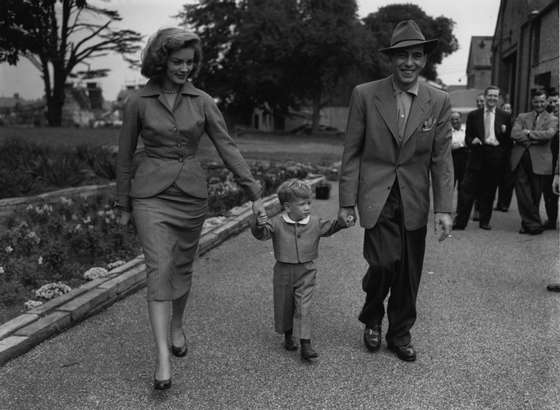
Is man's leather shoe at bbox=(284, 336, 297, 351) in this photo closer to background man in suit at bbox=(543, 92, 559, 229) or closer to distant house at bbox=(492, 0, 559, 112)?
background man in suit at bbox=(543, 92, 559, 229)

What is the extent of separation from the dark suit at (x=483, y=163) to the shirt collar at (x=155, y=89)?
6244 millimetres

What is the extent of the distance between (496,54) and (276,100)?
1712cm

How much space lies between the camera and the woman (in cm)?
369

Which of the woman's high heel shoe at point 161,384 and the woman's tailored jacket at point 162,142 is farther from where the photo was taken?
the woman's tailored jacket at point 162,142

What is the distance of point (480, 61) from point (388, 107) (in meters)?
82.6

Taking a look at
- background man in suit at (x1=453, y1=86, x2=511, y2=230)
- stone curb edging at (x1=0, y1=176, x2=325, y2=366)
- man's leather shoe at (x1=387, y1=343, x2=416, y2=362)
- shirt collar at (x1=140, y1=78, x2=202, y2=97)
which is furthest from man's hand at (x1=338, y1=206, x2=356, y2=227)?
background man in suit at (x1=453, y1=86, x2=511, y2=230)

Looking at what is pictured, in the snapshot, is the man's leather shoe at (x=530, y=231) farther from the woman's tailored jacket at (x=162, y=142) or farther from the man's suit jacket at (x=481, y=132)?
the woman's tailored jacket at (x=162, y=142)

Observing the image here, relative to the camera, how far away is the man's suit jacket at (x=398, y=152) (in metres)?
4.00

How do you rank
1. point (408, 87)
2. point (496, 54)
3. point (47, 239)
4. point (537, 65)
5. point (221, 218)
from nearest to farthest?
1. point (408, 87)
2. point (47, 239)
3. point (221, 218)
4. point (537, 65)
5. point (496, 54)

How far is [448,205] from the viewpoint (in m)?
4.13

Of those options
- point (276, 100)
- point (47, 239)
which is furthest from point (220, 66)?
point (47, 239)

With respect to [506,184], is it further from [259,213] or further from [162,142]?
[162,142]

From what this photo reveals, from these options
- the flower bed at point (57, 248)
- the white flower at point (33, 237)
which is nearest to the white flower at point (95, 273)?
the flower bed at point (57, 248)

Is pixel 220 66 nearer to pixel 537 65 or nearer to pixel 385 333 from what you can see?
pixel 537 65
